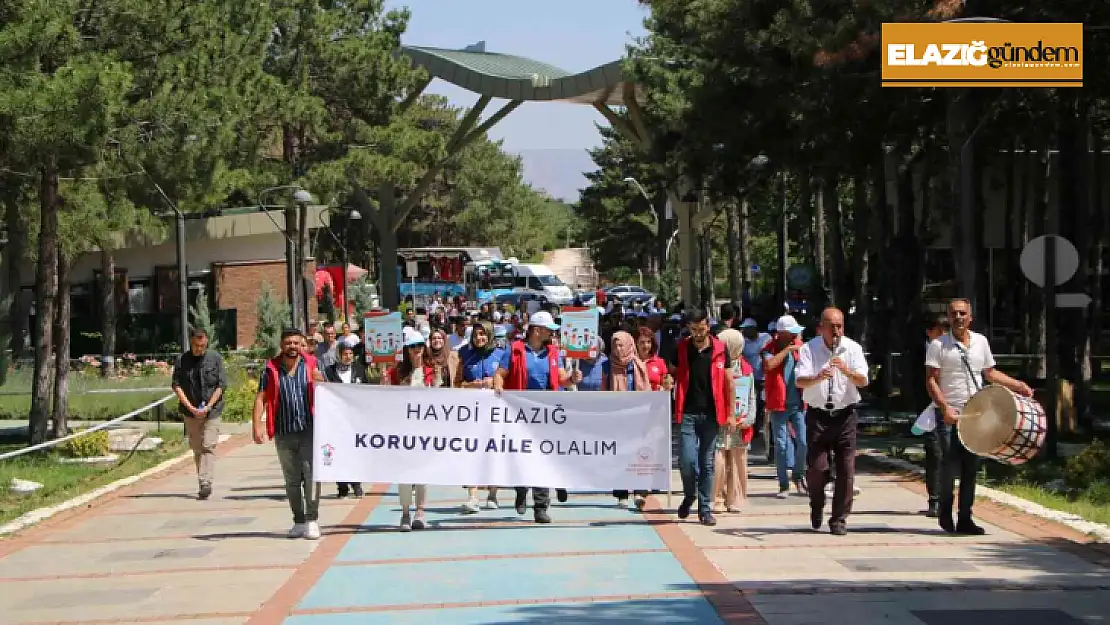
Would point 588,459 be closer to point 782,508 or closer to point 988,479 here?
point 782,508

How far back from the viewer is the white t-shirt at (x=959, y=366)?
11.8m

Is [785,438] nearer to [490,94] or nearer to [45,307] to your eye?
[45,307]

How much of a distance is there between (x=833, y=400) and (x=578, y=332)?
849 cm

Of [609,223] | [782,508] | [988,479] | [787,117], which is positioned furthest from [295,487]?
[609,223]

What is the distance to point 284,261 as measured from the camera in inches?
2131

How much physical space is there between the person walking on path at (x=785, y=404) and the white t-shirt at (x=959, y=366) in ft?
9.26

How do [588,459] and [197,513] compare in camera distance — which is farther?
[197,513]

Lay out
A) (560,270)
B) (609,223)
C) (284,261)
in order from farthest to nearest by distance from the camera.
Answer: (560,270)
(609,223)
(284,261)

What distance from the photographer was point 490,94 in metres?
69.9

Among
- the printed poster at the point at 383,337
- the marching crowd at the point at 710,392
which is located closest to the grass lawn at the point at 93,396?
the printed poster at the point at 383,337

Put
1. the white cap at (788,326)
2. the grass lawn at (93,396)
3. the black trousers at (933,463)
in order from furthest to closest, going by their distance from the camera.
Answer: the grass lawn at (93,396) → the white cap at (788,326) → the black trousers at (933,463)

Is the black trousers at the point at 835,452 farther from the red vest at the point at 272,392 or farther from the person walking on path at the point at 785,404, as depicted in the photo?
the red vest at the point at 272,392

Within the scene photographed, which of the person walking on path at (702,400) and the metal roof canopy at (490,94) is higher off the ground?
the metal roof canopy at (490,94)

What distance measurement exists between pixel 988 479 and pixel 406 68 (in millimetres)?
36959
